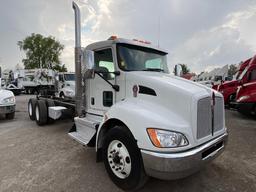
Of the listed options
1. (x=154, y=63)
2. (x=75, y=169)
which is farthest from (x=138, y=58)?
(x=75, y=169)

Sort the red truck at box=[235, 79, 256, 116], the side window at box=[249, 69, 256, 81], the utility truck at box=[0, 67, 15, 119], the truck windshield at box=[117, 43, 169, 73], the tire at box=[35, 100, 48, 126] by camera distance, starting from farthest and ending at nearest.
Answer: the side window at box=[249, 69, 256, 81]
the red truck at box=[235, 79, 256, 116]
the utility truck at box=[0, 67, 15, 119]
the tire at box=[35, 100, 48, 126]
the truck windshield at box=[117, 43, 169, 73]

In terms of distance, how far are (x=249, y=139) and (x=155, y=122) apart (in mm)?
4147

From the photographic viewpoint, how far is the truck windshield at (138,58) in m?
3.24

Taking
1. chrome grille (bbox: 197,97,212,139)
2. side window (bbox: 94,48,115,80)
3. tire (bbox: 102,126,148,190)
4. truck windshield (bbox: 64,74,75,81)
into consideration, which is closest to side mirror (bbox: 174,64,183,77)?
side window (bbox: 94,48,115,80)

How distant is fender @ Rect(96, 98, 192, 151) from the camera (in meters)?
2.29

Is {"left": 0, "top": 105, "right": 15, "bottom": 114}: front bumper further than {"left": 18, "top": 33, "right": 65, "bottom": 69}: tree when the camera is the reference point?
No

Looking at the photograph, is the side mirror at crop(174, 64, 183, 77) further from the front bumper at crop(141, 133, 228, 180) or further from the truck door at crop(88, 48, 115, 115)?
the front bumper at crop(141, 133, 228, 180)

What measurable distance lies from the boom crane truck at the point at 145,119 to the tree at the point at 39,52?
152ft

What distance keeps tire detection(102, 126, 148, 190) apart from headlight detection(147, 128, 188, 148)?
32 cm

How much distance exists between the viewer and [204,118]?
8.23 feet

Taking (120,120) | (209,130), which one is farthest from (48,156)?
(209,130)

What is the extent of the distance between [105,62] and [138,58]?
625 mm

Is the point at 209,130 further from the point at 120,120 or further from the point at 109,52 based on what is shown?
the point at 109,52

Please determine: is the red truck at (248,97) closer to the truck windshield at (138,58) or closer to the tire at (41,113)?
the truck windshield at (138,58)
